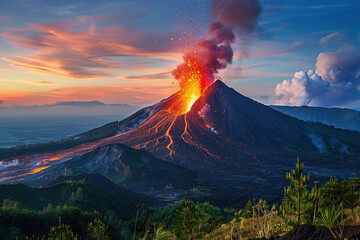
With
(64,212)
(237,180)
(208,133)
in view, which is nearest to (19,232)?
(64,212)

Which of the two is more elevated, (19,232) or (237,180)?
(19,232)

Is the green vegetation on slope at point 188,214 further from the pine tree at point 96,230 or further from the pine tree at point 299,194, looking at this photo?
the pine tree at point 96,230

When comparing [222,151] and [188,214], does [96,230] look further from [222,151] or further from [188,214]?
Answer: [222,151]

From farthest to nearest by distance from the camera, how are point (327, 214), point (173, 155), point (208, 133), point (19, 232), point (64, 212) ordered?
1. point (208, 133)
2. point (173, 155)
3. point (64, 212)
4. point (19, 232)
5. point (327, 214)

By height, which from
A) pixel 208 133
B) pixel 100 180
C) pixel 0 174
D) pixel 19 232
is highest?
pixel 208 133

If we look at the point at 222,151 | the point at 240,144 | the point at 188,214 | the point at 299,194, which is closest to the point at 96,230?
the point at 188,214

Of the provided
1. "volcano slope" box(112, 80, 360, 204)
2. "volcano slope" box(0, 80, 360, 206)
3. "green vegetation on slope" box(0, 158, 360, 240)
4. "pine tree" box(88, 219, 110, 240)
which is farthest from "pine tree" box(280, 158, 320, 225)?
"volcano slope" box(112, 80, 360, 204)

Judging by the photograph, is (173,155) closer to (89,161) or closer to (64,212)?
(89,161)

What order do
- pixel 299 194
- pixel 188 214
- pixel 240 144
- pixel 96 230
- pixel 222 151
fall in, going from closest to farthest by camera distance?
pixel 299 194
pixel 96 230
pixel 188 214
pixel 222 151
pixel 240 144
